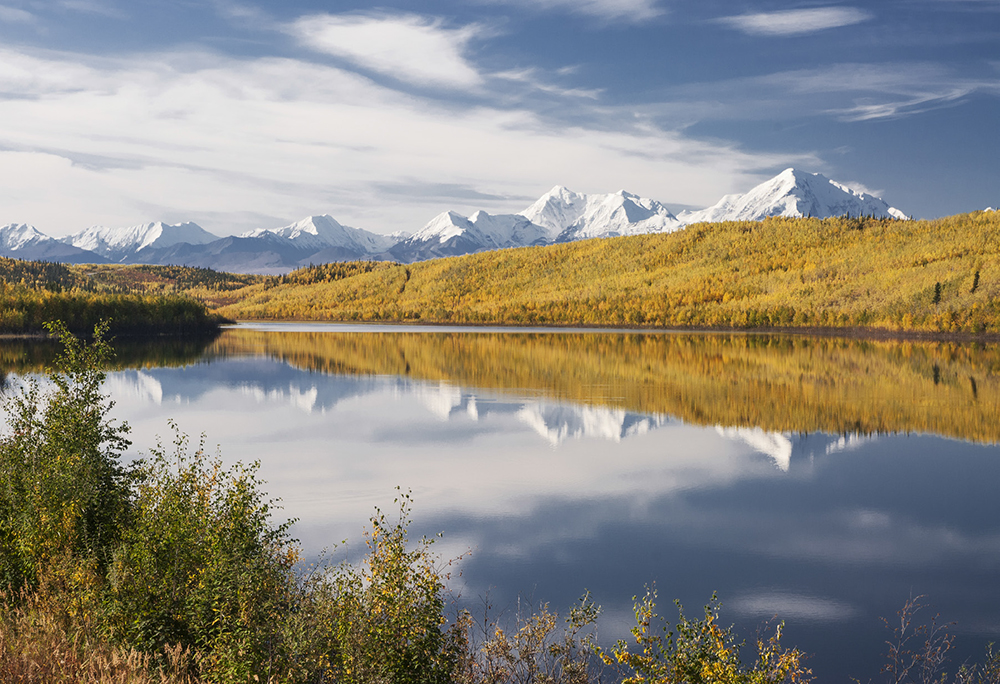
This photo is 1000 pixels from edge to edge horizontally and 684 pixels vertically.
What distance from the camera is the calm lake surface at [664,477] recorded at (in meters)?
14.4

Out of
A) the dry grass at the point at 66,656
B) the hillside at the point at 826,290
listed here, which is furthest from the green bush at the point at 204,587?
the hillside at the point at 826,290

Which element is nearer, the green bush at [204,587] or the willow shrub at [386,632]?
the willow shrub at [386,632]

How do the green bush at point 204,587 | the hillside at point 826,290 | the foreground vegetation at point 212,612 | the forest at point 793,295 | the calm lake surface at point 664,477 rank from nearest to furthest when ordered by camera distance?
the foreground vegetation at point 212,612
the green bush at point 204,587
the calm lake surface at point 664,477
the forest at point 793,295
the hillside at point 826,290

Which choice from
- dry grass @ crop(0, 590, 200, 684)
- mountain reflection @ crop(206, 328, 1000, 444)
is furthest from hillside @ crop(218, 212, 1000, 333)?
dry grass @ crop(0, 590, 200, 684)

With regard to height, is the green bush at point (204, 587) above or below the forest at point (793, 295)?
below

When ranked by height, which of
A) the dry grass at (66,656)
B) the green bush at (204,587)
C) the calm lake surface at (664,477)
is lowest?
the calm lake surface at (664,477)

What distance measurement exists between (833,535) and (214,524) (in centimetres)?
1353

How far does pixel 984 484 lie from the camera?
894 inches

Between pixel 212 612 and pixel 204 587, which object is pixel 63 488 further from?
pixel 212 612

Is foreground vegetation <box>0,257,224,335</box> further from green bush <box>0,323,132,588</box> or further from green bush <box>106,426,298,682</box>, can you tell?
green bush <box>106,426,298,682</box>

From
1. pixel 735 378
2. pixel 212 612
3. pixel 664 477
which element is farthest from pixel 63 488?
pixel 735 378

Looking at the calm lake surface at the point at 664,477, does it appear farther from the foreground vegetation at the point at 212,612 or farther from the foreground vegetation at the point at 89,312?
the foreground vegetation at the point at 89,312

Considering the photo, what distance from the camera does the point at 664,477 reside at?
2341 cm

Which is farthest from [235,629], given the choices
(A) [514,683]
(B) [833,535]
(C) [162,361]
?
(C) [162,361]
